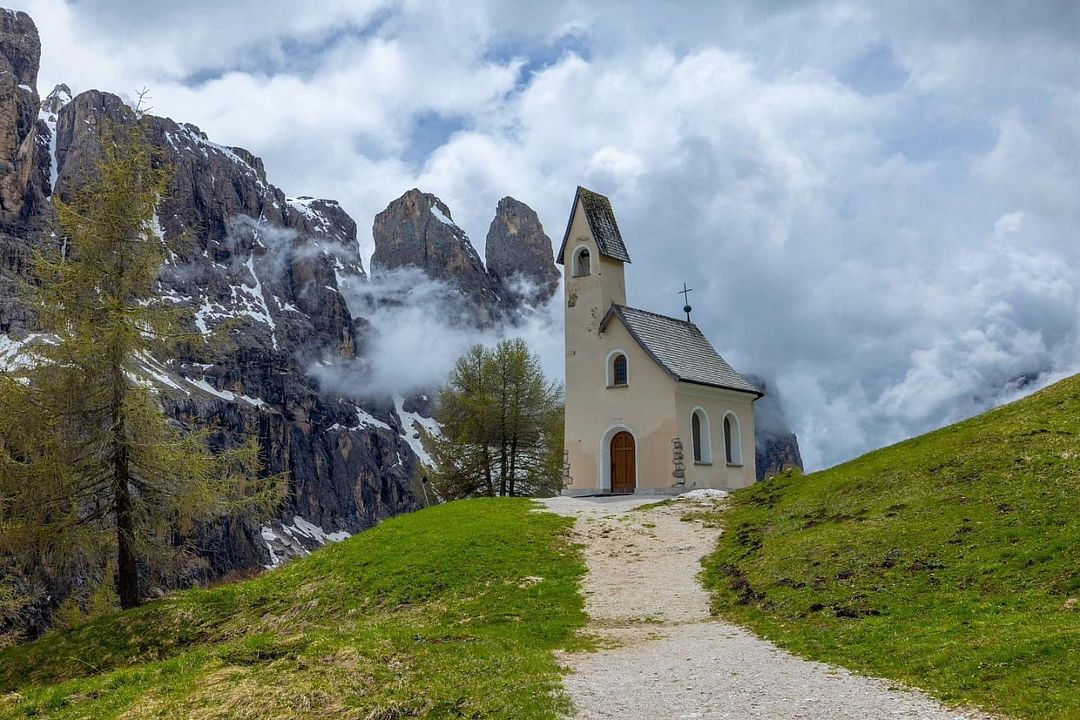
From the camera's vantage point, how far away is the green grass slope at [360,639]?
1066 cm

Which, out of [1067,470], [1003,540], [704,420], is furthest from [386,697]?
[704,420]

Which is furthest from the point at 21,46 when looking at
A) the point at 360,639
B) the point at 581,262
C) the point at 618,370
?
the point at 360,639

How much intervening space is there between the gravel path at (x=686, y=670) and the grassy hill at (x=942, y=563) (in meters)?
0.60

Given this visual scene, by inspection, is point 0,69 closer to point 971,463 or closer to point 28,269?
point 28,269

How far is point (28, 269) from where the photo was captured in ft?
74.8

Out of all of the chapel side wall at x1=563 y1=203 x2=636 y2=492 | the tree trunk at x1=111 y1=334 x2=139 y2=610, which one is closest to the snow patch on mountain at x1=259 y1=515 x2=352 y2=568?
the chapel side wall at x1=563 y1=203 x2=636 y2=492

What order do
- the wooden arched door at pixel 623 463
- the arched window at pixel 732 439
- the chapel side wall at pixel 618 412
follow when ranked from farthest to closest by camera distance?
the arched window at pixel 732 439 < the wooden arched door at pixel 623 463 < the chapel side wall at pixel 618 412

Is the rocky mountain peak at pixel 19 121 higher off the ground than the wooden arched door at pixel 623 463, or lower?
higher

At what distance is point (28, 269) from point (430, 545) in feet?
44.8

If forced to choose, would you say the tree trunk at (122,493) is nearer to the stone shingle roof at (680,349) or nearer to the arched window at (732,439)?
the stone shingle roof at (680,349)

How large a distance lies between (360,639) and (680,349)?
29.8m

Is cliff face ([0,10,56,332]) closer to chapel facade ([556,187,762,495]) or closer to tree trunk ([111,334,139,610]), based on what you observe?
chapel facade ([556,187,762,495])

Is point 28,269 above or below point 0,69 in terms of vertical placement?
below

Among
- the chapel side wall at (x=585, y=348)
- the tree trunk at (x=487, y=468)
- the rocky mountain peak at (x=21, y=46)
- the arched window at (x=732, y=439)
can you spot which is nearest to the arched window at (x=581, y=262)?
the chapel side wall at (x=585, y=348)
